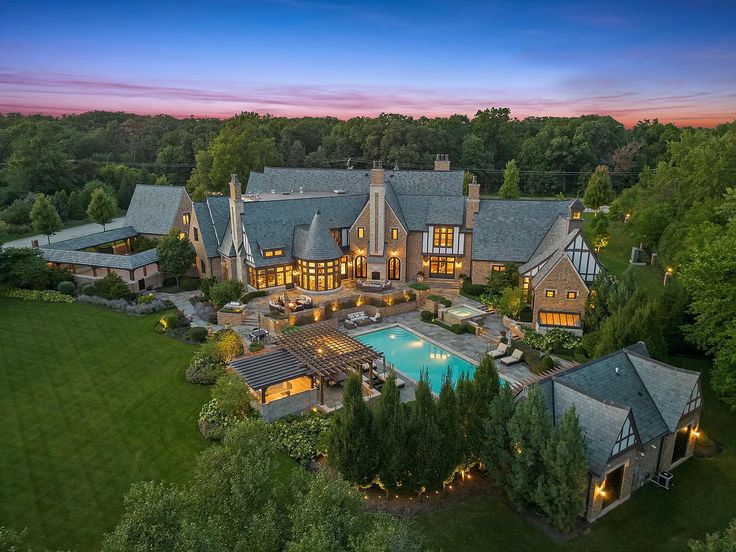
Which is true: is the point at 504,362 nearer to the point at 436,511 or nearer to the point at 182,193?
the point at 436,511

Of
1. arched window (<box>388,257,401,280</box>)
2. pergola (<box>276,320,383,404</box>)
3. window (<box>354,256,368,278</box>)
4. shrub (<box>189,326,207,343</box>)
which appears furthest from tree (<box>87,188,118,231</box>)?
pergola (<box>276,320,383,404</box>)

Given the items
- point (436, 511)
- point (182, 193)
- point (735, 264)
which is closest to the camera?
point (436, 511)

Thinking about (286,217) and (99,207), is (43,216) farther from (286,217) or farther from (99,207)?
(286,217)

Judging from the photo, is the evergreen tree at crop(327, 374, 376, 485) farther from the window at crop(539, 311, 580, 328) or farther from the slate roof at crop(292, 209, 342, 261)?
the slate roof at crop(292, 209, 342, 261)

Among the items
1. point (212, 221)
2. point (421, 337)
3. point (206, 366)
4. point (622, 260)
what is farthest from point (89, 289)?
point (622, 260)

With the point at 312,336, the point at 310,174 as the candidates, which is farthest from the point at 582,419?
the point at 310,174

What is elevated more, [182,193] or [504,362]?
[182,193]

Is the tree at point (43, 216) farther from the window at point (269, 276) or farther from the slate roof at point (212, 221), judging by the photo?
the window at point (269, 276)
